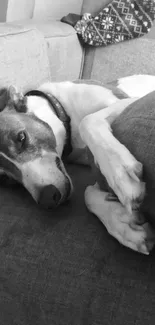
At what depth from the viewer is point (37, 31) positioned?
7.02ft

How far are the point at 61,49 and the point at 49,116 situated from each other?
1.01 m

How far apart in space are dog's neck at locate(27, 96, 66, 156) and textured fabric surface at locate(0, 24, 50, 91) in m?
0.18

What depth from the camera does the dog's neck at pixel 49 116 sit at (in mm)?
1610

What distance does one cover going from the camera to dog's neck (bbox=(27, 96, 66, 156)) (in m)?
1.61

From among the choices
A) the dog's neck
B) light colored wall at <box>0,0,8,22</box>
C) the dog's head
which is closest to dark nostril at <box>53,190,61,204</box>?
the dog's head

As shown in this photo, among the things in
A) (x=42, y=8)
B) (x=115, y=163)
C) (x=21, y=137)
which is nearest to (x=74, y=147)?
(x=21, y=137)

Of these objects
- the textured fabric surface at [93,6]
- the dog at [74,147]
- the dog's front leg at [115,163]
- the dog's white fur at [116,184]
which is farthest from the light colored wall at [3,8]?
the dog's front leg at [115,163]

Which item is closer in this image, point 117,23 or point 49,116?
point 49,116

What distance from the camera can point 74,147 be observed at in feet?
5.48

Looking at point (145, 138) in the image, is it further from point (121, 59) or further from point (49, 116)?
point (121, 59)

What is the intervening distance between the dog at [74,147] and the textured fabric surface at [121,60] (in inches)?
24.2

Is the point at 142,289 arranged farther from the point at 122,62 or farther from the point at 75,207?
the point at 122,62

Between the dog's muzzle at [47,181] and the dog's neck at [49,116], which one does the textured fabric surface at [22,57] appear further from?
the dog's muzzle at [47,181]

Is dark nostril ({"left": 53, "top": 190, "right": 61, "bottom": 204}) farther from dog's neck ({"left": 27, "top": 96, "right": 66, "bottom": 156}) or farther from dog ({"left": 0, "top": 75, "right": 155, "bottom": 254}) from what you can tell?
dog's neck ({"left": 27, "top": 96, "right": 66, "bottom": 156})
